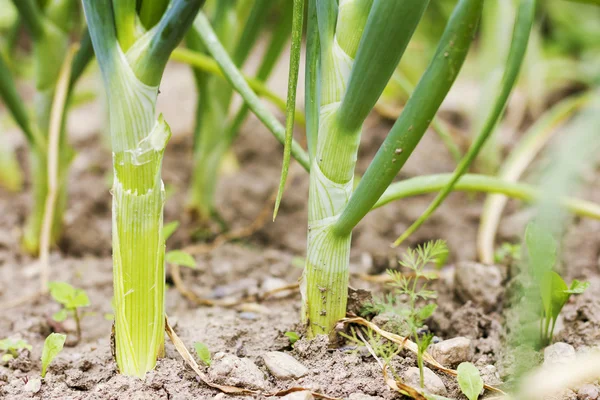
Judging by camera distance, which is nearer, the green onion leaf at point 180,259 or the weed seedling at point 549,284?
the weed seedling at point 549,284

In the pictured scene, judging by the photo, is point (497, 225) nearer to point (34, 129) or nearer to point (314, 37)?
point (314, 37)

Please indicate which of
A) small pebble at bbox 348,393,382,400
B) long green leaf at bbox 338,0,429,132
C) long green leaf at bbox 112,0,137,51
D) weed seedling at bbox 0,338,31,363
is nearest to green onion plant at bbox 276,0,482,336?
long green leaf at bbox 338,0,429,132

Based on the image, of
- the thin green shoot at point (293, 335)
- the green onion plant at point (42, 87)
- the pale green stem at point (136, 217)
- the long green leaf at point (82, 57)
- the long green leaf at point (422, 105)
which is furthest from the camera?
the green onion plant at point (42, 87)

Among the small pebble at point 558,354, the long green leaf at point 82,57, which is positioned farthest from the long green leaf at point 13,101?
the small pebble at point 558,354

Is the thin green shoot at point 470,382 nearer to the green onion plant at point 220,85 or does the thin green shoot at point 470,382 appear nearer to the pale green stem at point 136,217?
the pale green stem at point 136,217

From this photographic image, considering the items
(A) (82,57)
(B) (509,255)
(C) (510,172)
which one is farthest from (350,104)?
(C) (510,172)

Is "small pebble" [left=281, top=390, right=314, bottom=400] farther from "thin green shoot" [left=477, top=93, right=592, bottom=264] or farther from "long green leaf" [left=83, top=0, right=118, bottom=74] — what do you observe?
"thin green shoot" [left=477, top=93, right=592, bottom=264]
